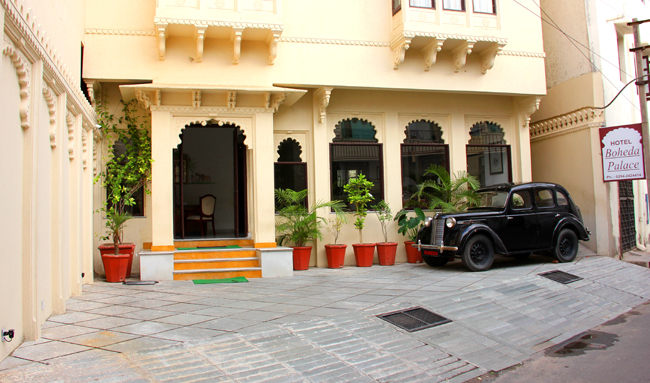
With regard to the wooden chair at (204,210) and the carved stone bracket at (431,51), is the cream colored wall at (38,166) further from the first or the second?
the carved stone bracket at (431,51)

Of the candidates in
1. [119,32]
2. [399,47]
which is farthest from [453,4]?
[119,32]

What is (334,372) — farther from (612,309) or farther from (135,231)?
(135,231)

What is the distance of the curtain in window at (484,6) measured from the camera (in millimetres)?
10758

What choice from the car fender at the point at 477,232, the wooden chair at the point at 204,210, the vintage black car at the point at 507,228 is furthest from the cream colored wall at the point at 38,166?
the car fender at the point at 477,232

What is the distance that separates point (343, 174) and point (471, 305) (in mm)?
5284

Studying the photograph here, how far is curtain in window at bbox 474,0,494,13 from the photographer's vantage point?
35.3 ft

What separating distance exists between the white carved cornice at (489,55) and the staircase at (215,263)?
22.4 ft

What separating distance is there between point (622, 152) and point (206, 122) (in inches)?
372

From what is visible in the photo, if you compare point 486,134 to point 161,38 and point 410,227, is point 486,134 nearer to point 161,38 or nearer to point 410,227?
point 410,227

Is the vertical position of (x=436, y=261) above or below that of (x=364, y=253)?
below

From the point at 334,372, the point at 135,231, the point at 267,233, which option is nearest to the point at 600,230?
the point at 267,233

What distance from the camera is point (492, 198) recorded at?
10211 millimetres

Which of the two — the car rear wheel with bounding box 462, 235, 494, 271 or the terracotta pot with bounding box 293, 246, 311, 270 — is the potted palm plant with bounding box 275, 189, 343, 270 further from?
the car rear wheel with bounding box 462, 235, 494, 271

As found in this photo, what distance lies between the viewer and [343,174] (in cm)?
1128
